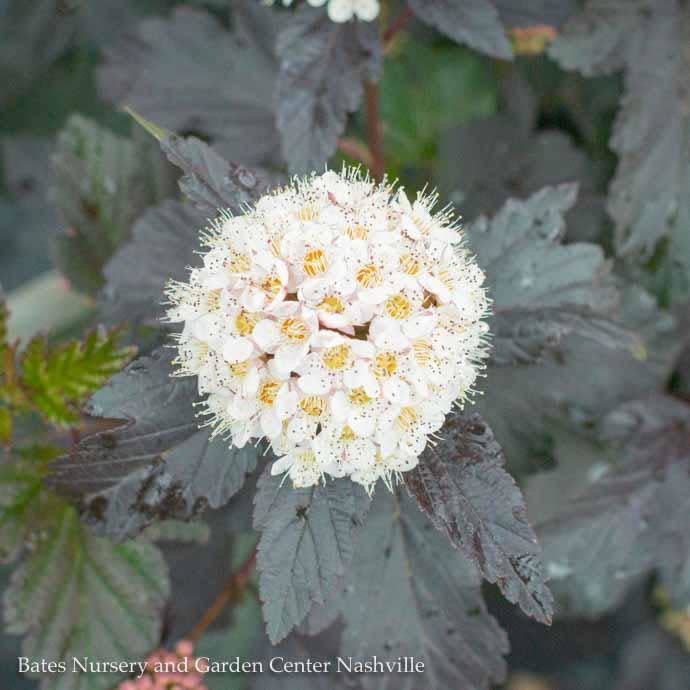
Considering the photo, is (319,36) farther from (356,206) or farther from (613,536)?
(613,536)

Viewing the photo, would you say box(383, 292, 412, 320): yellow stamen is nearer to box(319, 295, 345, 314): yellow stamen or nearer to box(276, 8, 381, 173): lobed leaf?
box(319, 295, 345, 314): yellow stamen

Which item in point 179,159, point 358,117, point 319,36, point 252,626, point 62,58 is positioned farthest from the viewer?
point 62,58

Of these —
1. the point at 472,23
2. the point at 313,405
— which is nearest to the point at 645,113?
the point at 472,23

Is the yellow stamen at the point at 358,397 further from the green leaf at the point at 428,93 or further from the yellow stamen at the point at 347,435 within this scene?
the green leaf at the point at 428,93

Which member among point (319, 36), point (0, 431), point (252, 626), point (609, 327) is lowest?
point (252, 626)

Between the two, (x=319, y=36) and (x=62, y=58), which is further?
(x=62, y=58)

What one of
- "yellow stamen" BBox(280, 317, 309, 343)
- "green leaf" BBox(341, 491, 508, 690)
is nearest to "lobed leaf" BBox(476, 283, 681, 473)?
"green leaf" BBox(341, 491, 508, 690)

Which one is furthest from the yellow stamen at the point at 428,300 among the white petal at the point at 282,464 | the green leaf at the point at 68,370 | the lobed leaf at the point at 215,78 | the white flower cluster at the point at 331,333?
the lobed leaf at the point at 215,78

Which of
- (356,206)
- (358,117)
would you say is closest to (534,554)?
(356,206)
